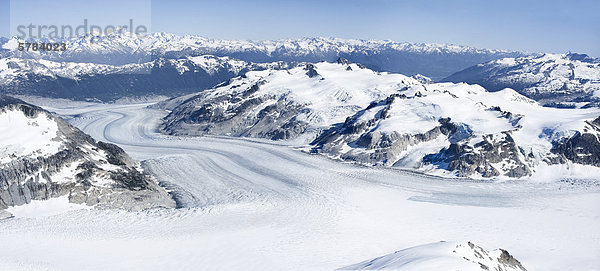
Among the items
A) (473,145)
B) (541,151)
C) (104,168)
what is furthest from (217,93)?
(541,151)

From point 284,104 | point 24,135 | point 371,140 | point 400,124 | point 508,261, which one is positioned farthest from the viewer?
point 284,104

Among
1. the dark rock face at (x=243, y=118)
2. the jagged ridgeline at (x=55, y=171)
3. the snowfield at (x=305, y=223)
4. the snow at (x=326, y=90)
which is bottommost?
the snowfield at (x=305, y=223)

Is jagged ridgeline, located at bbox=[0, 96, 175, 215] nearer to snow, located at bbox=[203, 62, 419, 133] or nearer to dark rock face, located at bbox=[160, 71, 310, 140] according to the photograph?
dark rock face, located at bbox=[160, 71, 310, 140]

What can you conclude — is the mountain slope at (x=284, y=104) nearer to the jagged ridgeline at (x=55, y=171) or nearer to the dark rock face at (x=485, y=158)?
the dark rock face at (x=485, y=158)

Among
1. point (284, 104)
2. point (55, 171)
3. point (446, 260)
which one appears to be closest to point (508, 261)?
point (446, 260)

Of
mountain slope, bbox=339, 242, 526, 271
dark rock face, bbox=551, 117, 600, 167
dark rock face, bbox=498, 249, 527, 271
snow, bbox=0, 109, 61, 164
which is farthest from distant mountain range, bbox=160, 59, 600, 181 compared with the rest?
snow, bbox=0, 109, 61, 164

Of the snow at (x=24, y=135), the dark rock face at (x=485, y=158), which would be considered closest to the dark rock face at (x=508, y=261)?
the dark rock face at (x=485, y=158)

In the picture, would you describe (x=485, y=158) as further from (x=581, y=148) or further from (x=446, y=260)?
(x=446, y=260)
